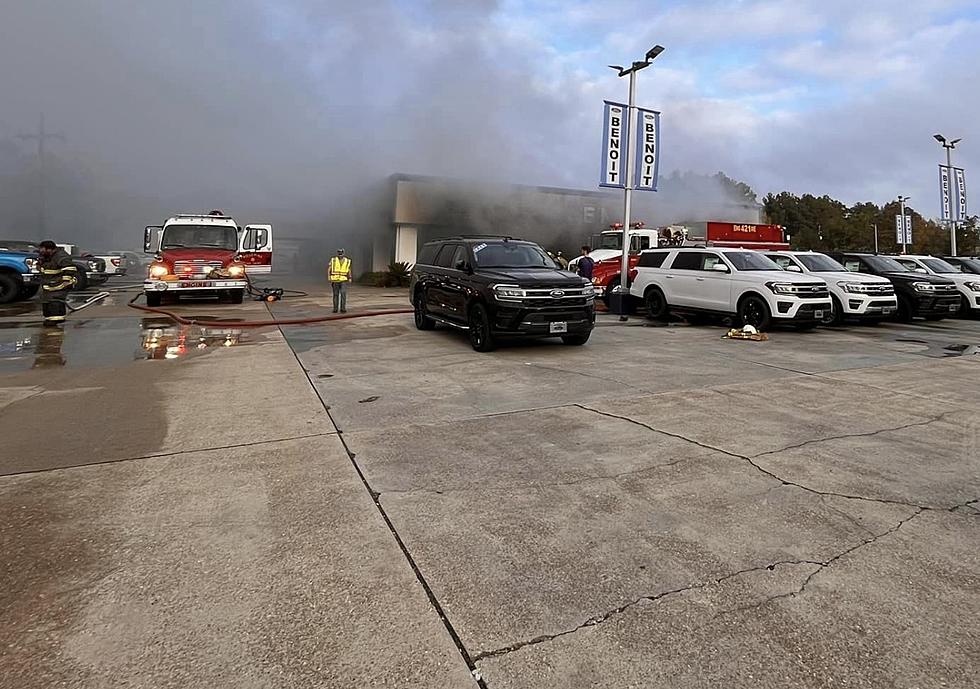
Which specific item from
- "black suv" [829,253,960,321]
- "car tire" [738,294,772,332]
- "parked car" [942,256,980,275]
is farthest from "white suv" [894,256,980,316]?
"car tire" [738,294,772,332]

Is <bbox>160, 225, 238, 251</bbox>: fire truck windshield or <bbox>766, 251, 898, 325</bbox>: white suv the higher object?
<bbox>160, 225, 238, 251</bbox>: fire truck windshield

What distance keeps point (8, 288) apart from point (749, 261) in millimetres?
18259

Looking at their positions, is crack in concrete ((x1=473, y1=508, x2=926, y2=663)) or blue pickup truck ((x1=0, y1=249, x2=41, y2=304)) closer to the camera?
crack in concrete ((x1=473, y1=508, x2=926, y2=663))

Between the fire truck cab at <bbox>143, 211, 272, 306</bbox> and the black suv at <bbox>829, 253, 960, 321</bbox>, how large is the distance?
15.6m

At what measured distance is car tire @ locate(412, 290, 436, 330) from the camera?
1148 centimetres

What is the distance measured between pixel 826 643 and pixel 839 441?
2892mm

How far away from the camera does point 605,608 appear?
8.50ft

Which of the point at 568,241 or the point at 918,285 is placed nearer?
the point at 918,285

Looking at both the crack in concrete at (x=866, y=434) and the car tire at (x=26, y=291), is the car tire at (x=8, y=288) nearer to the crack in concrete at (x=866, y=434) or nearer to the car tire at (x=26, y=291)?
the car tire at (x=26, y=291)

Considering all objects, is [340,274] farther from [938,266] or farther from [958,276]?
[958,276]

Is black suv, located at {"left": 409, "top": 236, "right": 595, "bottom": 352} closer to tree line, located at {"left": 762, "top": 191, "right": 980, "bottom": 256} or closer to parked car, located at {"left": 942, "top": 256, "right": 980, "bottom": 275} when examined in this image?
parked car, located at {"left": 942, "top": 256, "right": 980, "bottom": 275}

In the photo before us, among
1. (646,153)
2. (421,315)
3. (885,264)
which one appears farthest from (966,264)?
(421,315)

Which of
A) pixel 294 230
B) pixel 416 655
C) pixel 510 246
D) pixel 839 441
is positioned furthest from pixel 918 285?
pixel 294 230

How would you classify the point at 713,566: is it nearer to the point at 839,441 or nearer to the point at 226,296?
the point at 839,441
